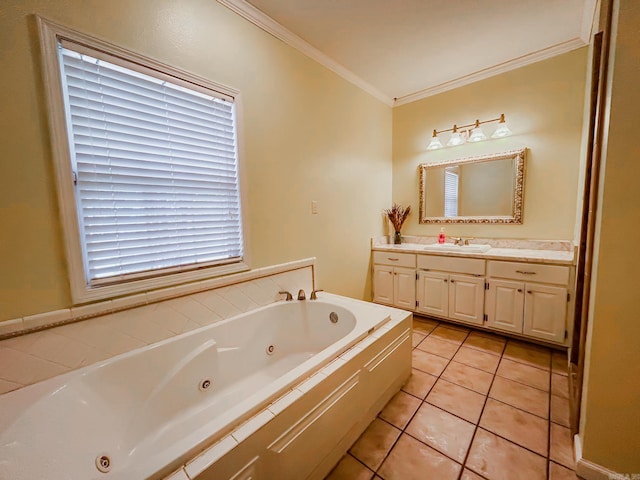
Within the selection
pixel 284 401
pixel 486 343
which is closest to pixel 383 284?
pixel 486 343

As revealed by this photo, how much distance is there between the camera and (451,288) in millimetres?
2529

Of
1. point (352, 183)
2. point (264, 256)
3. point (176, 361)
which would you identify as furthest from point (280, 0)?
point (176, 361)

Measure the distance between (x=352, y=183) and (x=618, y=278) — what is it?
2.02 metres

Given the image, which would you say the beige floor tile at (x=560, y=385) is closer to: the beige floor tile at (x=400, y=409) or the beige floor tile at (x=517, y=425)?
the beige floor tile at (x=517, y=425)

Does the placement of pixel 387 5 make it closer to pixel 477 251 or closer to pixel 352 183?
pixel 352 183

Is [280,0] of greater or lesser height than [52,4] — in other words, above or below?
above

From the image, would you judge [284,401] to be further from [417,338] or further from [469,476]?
[417,338]

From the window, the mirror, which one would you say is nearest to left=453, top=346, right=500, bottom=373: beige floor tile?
the mirror

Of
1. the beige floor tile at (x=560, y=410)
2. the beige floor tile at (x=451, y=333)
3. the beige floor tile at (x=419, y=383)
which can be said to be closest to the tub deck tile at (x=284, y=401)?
the beige floor tile at (x=419, y=383)

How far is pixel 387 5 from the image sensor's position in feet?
5.61

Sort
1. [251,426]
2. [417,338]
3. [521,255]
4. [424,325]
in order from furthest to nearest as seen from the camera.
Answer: [424,325] → [417,338] → [521,255] → [251,426]

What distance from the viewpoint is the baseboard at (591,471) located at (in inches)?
43.1

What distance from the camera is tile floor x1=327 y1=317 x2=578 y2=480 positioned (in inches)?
47.7

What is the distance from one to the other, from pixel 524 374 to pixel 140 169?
283 centimetres
